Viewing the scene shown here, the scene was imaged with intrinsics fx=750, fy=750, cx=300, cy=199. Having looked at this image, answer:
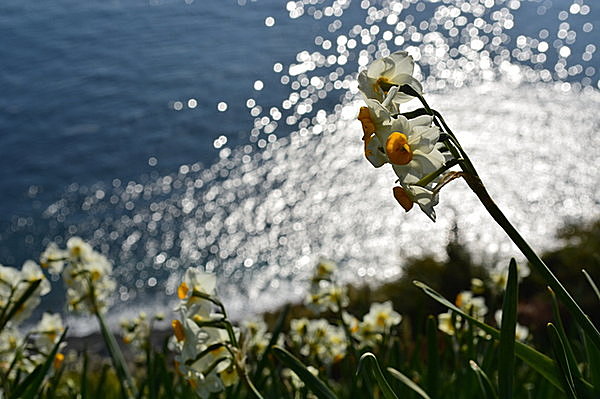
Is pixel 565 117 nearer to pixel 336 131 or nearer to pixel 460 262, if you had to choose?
pixel 336 131

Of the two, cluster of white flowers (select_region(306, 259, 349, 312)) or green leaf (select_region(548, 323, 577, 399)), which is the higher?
green leaf (select_region(548, 323, 577, 399))

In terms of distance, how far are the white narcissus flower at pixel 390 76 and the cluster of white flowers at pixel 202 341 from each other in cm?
41

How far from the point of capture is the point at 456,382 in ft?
5.51

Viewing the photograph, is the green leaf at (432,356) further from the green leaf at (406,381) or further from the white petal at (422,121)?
the white petal at (422,121)

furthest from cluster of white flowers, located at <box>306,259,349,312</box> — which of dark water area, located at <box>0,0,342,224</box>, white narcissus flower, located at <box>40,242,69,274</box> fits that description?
dark water area, located at <box>0,0,342,224</box>

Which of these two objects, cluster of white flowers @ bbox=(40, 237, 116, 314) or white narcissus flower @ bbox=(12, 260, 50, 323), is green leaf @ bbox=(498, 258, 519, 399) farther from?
cluster of white flowers @ bbox=(40, 237, 116, 314)

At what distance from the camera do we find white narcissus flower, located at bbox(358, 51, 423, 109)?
2.56ft

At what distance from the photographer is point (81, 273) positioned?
1867 millimetres

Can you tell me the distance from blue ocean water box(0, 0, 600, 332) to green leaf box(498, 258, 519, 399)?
6.47 m

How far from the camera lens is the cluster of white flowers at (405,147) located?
0.72 metres

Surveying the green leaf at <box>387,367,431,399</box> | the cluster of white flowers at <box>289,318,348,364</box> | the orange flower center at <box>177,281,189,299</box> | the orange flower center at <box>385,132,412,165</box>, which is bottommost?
the cluster of white flowers at <box>289,318,348,364</box>

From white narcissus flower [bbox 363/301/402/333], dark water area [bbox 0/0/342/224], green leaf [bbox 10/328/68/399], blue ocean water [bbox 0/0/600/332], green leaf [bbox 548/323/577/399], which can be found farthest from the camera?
dark water area [bbox 0/0/342/224]

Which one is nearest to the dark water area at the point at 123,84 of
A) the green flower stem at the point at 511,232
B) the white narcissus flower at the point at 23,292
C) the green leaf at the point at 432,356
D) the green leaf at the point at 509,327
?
the white narcissus flower at the point at 23,292

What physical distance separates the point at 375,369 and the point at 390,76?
323 mm
